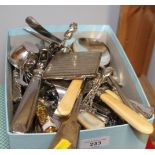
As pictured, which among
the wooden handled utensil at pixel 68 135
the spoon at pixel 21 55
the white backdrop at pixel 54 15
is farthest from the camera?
the white backdrop at pixel 54 15

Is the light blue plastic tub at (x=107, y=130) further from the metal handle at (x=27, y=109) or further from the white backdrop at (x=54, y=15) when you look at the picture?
the white backdrop at (x=54, y=15)

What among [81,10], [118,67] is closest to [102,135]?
[118,67]

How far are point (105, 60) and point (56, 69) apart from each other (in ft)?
0.38

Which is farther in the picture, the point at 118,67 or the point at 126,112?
the point at 118,67

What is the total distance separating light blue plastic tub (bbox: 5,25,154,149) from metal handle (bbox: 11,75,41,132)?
11 mm

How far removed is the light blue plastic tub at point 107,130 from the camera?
344mm

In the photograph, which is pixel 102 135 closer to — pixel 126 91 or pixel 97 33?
pixel 126 91

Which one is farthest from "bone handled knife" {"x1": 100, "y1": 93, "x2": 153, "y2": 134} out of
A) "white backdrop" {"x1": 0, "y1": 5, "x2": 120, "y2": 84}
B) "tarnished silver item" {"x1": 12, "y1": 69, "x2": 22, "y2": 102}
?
"white backdrop" {"x1": 0, "y1": 5, "x2": 120, "y2": 84}

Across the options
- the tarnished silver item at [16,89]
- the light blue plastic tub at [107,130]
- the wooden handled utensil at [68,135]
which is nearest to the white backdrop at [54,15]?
the light blue plastic tub at [107,130]

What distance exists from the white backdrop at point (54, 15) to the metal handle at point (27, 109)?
33cm

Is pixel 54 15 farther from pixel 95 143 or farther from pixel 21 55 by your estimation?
pixel 95 143

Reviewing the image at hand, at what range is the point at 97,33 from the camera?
1.84 feet

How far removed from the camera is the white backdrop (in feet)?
2.28

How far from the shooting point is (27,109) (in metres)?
0.37
